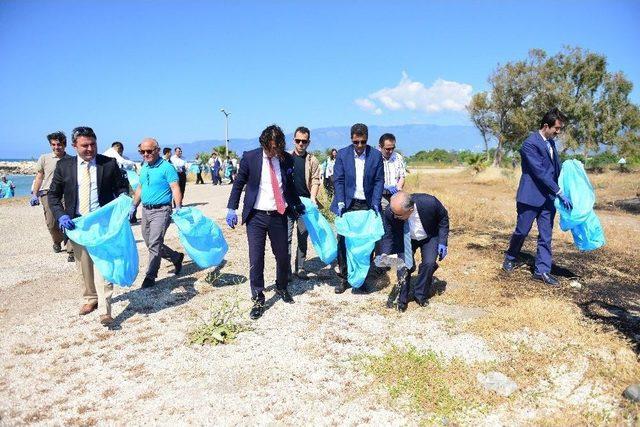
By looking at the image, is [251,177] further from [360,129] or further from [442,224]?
[442,224]

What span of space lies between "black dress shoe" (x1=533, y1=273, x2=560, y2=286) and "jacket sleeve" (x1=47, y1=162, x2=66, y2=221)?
5159mm

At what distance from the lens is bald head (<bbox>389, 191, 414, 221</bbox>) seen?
13.2 feet

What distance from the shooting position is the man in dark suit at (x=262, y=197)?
4.29 m

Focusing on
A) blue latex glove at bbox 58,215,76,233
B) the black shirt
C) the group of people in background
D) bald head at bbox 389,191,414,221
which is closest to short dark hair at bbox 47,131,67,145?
the group of people in background

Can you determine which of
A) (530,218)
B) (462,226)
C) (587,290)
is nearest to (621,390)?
(587,290)

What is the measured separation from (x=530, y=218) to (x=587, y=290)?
997mm

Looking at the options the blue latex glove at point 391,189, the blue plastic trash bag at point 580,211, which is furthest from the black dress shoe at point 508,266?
the blue latex glove at point 391,189

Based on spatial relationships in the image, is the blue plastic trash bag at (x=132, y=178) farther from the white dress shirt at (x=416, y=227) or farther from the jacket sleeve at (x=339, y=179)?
the white dress shirt at (x=416, y=227)

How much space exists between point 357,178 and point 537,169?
2.13 metres

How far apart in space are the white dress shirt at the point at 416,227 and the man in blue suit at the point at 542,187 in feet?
5.55

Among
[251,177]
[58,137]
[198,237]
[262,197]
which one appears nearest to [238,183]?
[251,177]

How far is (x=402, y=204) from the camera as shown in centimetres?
402

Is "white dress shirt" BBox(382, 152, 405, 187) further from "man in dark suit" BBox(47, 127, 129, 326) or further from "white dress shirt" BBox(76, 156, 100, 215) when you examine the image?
"white dress shirt" BBox(76, 156, 100, 215)

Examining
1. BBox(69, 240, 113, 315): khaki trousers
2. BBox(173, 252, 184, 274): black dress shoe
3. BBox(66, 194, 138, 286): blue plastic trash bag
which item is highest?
BBox(66, 194, 138, 286): blue plastic trash bag
